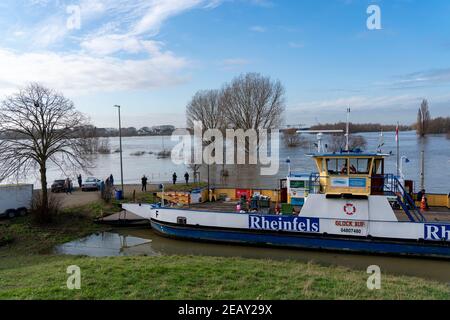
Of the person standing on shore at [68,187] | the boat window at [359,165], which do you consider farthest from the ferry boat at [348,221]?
the person standing on shore at [68,187]

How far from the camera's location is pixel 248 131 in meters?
52.2

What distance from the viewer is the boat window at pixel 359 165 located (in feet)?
53.9

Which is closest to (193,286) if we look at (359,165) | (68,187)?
(359,165)

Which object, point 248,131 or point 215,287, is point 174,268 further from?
point 248,131

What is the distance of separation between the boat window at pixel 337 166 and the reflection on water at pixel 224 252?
3.68 m

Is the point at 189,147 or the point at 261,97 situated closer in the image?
the point at 261,97

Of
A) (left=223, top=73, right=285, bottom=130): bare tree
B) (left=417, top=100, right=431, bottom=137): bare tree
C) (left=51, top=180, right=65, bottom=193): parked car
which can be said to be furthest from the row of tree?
(left=417, top=100, right=431, bottom=137): bare tree

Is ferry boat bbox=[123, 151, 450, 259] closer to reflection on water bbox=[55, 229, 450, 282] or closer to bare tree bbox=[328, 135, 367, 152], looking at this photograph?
reflection on water bbox=[55, 229, 450, 282]

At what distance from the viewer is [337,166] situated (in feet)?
55.6

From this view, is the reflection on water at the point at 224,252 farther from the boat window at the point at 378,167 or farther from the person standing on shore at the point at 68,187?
the person standing on shore at the point at 68,187

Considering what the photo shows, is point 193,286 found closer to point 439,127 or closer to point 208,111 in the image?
point 208,111

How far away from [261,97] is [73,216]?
36.7 metres
